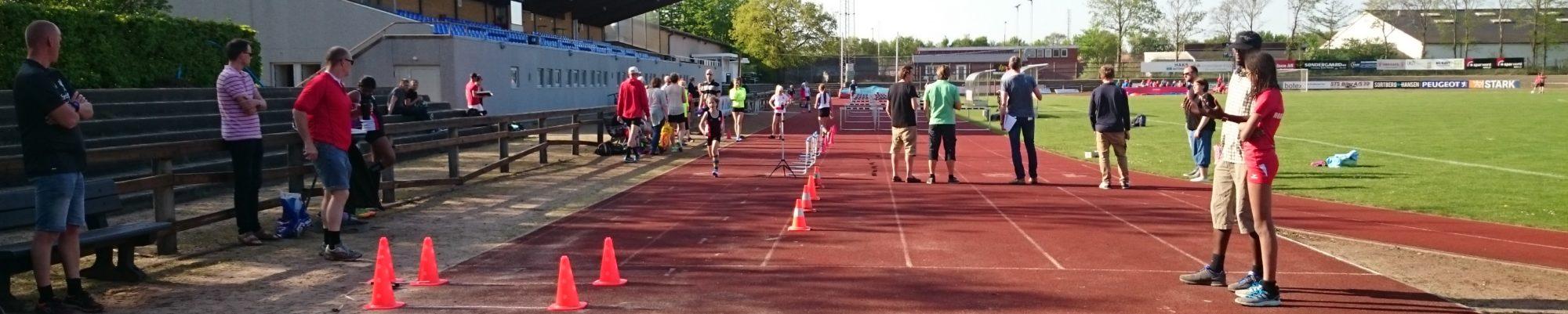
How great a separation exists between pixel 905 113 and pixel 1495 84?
288ft

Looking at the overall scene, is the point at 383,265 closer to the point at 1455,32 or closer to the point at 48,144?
the point at 48,144

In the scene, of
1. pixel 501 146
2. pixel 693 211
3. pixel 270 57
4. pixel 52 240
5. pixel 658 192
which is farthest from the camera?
pixel 270 57

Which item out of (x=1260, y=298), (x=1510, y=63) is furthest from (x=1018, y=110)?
(x=1510, y=63)

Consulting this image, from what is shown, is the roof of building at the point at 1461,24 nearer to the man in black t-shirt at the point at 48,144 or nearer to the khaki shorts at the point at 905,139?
the khaki shorts at the point at 905,139

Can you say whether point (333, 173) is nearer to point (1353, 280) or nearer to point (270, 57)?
point (1353, 280)

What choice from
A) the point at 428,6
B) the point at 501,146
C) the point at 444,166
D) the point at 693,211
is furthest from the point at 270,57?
the point at 693,211

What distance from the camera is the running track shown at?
6.85 m

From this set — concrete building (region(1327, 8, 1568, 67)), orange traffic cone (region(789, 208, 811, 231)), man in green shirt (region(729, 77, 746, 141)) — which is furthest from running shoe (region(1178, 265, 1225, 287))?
concrete building (region(1327, 8, 1568, 67))

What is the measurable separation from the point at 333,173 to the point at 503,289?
2.29 metres

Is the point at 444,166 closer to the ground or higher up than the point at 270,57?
closer to the ground

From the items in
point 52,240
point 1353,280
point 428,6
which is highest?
point 428,6

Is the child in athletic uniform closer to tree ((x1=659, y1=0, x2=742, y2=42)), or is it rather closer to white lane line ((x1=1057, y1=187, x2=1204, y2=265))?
Result: white lane line ((x1=1057, y1=187, x2=1204, y2=265))

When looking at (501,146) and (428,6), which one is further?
(428,6)

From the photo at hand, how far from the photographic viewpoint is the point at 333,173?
8.70m
